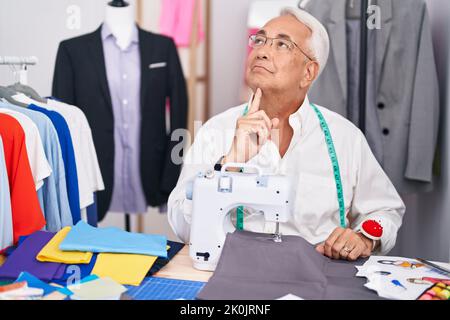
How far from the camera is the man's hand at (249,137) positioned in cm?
169

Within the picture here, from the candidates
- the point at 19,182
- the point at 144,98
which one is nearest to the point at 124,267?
the point at 19,182

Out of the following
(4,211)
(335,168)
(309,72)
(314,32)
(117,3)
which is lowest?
(4,211)

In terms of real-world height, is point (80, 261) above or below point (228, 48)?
below

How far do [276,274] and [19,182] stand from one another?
36.5 inches

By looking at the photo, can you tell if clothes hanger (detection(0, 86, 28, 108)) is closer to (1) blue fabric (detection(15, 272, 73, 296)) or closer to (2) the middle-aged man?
(2) the middle-aged man

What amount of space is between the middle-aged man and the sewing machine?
0.32 m

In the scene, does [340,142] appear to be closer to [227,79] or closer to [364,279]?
[364,279]

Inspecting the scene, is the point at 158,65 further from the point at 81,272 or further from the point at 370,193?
the point at 81,272

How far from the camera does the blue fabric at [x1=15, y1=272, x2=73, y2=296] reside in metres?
1.25

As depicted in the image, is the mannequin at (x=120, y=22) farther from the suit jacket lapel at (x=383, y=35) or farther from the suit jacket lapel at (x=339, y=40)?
the suit jacket lapel at (x=383, y=35)

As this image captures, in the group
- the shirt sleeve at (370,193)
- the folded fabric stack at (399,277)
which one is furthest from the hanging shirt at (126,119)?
the folded fabric stack at (399,277)

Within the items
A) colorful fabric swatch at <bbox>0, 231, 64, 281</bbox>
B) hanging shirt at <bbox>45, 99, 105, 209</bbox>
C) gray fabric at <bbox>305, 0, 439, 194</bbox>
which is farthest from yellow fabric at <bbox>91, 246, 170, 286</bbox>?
gray fabric at <bbox>305, 0, 439, 194</bbox>

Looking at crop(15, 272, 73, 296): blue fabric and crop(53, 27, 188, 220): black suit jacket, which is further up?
crop(53, 27, 188, 220): black suit jacket

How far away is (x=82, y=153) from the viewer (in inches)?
92.2
